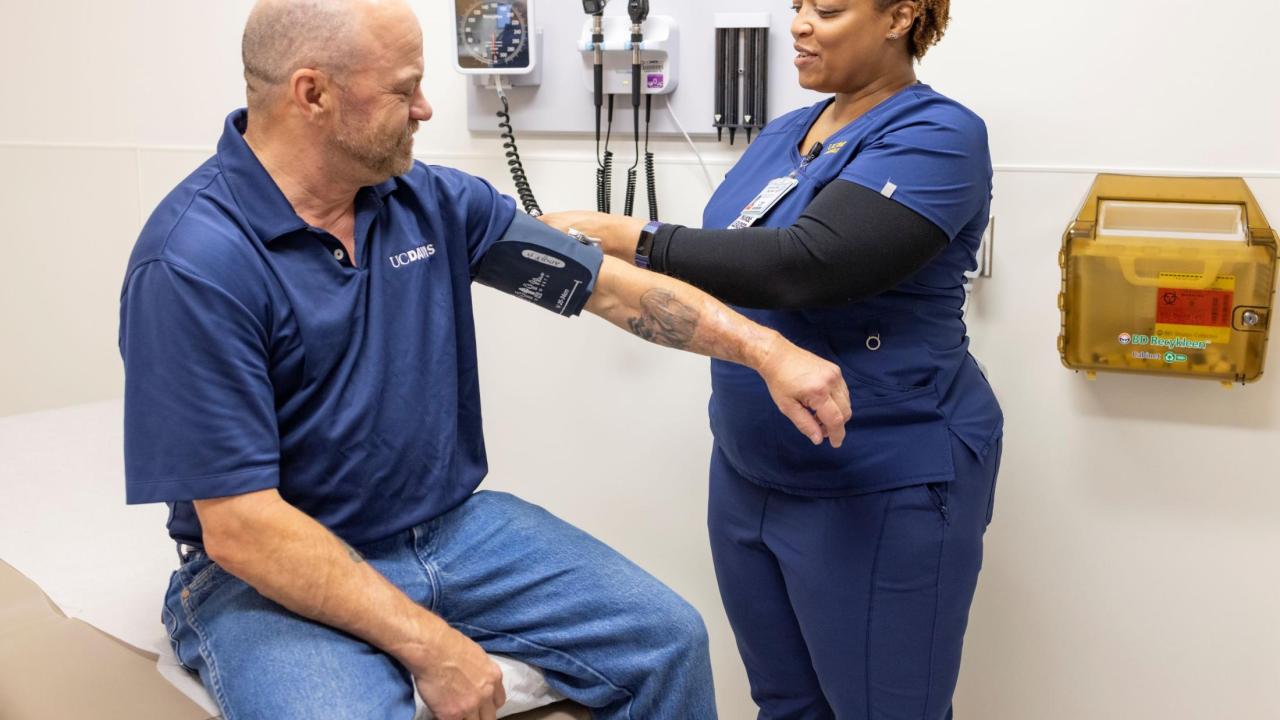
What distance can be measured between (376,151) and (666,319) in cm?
43

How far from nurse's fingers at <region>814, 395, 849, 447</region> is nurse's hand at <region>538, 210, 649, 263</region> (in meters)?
0.40

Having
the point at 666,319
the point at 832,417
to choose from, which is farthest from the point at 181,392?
the point at 832,417

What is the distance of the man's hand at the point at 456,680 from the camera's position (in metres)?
1.26

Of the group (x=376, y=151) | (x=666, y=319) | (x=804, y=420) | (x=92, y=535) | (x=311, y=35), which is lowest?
(x=92, y=535)

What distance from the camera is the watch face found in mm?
2186

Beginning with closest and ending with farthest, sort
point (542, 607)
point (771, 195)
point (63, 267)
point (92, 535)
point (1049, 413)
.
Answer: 1. point (542, 607)
2. point (771, 195)
3. point (92, 535)
4. point (1049, 413)
5. point (63, 267)

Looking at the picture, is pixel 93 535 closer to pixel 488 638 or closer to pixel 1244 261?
pixel 488 638

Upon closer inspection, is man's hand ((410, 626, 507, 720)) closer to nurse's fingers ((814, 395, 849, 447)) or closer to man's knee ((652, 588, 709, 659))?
man's knee ((652, 588, 709, 659))

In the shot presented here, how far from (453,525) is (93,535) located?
674 mm

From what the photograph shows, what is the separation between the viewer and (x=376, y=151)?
1.34 metres

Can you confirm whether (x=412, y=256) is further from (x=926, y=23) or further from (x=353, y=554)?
(x=926, y=23)

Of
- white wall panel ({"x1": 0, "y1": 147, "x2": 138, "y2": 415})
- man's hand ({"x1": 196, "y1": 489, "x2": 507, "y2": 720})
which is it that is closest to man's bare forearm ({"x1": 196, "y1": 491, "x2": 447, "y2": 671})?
man's hand ({"x1": 196, "y1": 489, "x2": 507, "y2": 720})

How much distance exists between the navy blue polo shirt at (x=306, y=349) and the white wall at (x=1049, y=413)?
33.2 inches

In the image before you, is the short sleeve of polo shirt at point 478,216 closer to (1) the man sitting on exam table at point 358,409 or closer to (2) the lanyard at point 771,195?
(1) the man sitting on exam table at point 358,409
